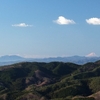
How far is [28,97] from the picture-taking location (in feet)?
459

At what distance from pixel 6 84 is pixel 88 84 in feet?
213

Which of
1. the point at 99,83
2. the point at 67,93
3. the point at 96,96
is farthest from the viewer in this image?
the point at 99,83

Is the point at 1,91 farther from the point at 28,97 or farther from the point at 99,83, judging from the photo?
the point at 99,83

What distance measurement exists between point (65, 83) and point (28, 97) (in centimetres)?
3643

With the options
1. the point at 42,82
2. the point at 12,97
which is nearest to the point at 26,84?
the point at 42,82

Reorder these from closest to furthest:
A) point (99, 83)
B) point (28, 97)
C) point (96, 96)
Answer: point (96, 96) → point (28, 97) → point (99, 83)

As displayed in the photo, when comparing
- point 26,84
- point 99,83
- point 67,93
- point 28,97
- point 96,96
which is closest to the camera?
point 96,96

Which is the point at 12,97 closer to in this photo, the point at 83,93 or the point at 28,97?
the point at 28,97

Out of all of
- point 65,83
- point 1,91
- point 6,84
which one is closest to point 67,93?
point 65,83

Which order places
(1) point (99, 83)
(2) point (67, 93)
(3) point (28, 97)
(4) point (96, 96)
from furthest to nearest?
(1) point (99, 83), (2) point (67, 93), (3) point (28, 97), (4) point (96, 96)

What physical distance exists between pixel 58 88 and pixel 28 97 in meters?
29.3

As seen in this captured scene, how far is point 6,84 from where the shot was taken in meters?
198

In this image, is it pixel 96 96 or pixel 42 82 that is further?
pixel 42 82

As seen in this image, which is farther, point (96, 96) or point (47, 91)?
point (47, 91)
